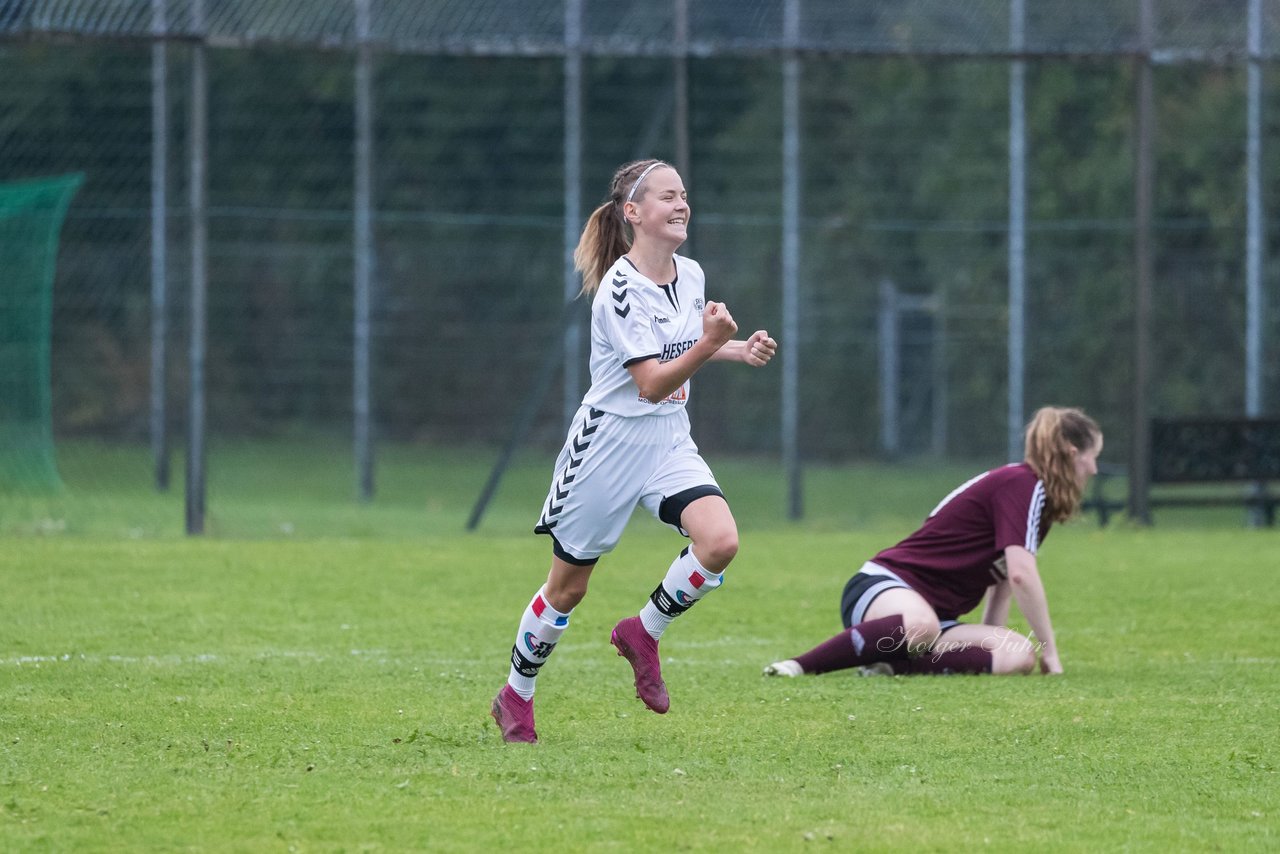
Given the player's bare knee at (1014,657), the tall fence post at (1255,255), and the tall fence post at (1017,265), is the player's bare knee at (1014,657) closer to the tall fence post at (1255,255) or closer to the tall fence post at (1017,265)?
the tall fence post at (1017,265)

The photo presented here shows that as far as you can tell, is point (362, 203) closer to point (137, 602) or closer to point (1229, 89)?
point (137, 602)

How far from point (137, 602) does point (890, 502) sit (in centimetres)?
1013

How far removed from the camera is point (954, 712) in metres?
6.86

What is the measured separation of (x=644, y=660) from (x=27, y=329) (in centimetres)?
1186

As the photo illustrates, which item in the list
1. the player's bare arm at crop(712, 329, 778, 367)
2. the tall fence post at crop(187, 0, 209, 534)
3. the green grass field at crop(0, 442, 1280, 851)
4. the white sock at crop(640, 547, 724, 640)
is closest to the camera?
the green grass field at crop(0, 442, 1280, 851)

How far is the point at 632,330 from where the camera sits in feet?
19.8

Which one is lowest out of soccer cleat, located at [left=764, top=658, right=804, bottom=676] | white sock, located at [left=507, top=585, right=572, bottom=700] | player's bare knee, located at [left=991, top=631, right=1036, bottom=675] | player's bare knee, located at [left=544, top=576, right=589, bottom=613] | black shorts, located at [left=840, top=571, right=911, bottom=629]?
soccer cleat, located at [left=764, top=658, right=804, bottom=676]

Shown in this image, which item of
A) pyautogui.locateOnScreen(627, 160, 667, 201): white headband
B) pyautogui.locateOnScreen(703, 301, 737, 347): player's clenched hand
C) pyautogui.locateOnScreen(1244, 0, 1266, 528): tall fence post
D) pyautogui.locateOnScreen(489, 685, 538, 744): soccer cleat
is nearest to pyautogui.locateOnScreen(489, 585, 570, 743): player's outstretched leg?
pyautogui.locateOnScreen(489, 685, 538, 744): soccer cleat

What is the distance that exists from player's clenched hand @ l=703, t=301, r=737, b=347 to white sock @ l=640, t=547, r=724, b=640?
854 mm

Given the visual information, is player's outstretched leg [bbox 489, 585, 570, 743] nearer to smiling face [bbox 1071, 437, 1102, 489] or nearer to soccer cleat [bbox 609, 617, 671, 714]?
soccer cleat [bbox 609, 617, 671, 714]

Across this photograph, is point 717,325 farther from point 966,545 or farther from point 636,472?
point 966,545

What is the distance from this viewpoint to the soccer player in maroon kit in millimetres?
7797

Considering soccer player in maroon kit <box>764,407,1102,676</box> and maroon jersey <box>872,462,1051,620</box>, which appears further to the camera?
maroon jersey <box>872,462,1051,620</box>

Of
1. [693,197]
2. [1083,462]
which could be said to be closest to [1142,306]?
[693,197]
